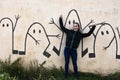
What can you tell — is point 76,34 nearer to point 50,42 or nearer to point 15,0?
point 50,42

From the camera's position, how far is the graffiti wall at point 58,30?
1327 cm

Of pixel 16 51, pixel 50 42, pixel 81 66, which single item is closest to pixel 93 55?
pixel 81 66

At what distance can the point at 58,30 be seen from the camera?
43.8 ft

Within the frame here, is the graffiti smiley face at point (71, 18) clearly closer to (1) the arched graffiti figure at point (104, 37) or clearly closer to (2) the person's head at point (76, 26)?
(2) the person's head at point (76, 26)

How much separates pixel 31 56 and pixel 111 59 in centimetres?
228

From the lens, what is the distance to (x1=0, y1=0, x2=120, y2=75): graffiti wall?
13273 mm

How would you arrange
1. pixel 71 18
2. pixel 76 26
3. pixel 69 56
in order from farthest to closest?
pixel 71 18 < pixel 69 56 < pixel 76 26

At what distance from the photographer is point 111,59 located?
13.4 m

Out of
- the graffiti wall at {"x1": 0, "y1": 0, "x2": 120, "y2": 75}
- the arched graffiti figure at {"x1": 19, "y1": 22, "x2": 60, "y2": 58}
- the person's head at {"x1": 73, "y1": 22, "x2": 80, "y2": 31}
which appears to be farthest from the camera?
the arched graffiti figure at {"x1": 19, "y1": 22, "x2": 60, "y2": 58}

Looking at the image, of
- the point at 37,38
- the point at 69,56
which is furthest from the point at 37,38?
the point at 69,56

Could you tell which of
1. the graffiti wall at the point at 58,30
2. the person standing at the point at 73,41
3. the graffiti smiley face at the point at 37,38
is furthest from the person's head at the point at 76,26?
the graffiti smiley face at the point at 37,38

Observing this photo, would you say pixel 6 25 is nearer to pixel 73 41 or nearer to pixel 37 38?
pixel 37 38

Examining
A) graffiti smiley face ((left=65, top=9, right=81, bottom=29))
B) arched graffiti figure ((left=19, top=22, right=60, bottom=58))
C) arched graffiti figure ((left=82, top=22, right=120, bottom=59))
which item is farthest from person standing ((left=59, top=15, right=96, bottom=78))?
arched graffiti figure ((left=19, top=22, right=60, bottom=58))

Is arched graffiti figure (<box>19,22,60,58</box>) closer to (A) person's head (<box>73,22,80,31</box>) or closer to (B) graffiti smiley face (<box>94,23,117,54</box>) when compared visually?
(A) person's head (<box>73,22,80,31</box>)
